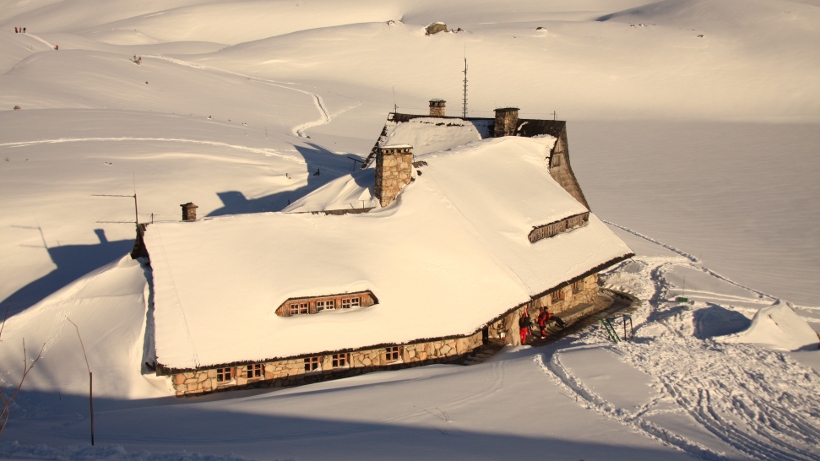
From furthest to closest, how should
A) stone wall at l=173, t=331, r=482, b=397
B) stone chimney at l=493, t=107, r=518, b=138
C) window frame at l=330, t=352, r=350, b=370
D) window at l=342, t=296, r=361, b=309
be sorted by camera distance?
stone chimney at l=493, t=107, r=518, b=138 < window at l=342, t=296, r=361, b=309 < window frame at l=330, t=352, r=350, b=370 < stone wall at l=173, t=331, r=482, b=397

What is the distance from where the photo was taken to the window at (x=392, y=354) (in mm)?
16094

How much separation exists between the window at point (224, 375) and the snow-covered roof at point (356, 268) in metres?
0.72

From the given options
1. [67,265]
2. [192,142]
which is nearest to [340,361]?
[67,265]

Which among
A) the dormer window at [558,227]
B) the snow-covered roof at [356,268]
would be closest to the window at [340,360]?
the snow-covered roof at [356,268]

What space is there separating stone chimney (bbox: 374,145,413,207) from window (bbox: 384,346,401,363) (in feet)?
15.4

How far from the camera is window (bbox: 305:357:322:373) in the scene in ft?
50.8

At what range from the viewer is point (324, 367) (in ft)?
51.3

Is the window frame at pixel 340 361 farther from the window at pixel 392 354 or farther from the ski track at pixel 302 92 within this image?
the ski track at pixel 302 92

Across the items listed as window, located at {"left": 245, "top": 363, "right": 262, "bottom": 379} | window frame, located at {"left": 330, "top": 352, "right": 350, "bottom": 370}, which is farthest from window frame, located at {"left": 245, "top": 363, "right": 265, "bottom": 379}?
window frame, located at {"left": 330, "top": 352, "right": 350, "bottom": 370}

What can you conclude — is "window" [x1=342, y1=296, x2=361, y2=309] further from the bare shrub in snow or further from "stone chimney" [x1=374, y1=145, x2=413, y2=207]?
the bare shrub in snow

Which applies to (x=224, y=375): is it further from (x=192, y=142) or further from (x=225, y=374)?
(x=192, y=142)

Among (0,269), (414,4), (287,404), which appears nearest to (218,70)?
(0,269)

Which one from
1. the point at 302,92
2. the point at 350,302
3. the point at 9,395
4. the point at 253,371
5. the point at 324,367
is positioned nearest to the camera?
the point at 9,395

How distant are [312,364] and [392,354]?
1787mm
